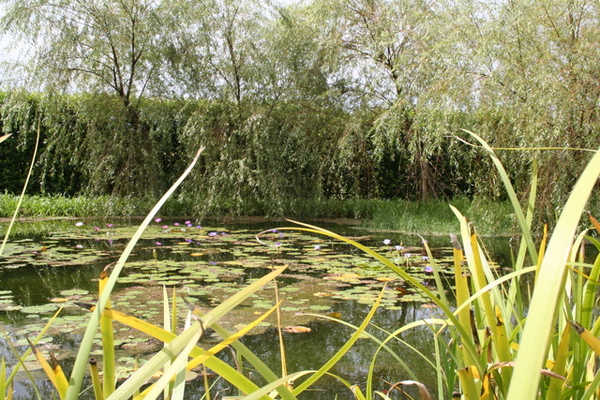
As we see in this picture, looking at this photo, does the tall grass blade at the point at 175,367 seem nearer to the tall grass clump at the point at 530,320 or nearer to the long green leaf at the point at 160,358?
the long green leaf at the point at 160,358

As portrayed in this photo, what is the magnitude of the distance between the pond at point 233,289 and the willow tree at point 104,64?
167 centimetres

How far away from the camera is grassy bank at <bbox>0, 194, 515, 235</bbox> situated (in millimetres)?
6211

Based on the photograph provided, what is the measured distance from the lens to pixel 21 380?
6.25 feet

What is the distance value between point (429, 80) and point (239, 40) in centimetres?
288

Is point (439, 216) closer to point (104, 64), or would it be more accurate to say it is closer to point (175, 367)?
point (104, 64)

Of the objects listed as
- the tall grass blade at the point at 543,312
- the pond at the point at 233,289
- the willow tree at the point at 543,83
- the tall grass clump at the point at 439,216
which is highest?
the willow tree at the point at 543,83

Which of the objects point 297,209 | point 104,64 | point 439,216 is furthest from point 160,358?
point 104,64

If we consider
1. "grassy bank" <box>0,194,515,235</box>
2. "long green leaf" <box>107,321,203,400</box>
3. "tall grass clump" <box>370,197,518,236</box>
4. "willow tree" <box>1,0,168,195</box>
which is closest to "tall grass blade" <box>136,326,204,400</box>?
"long green leaf" <box>107,321,203,400</box>

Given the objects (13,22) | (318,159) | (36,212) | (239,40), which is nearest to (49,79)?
(13,22)

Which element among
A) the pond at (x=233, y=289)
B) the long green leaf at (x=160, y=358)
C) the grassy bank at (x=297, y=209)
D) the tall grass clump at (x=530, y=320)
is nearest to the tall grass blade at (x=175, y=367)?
the long green leaf at (x=160, y=358)

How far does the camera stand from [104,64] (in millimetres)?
7141

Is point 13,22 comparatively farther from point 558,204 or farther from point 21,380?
point 558,204

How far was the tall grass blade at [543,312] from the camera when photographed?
0.27 metres

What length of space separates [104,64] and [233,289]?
5.20 meters
